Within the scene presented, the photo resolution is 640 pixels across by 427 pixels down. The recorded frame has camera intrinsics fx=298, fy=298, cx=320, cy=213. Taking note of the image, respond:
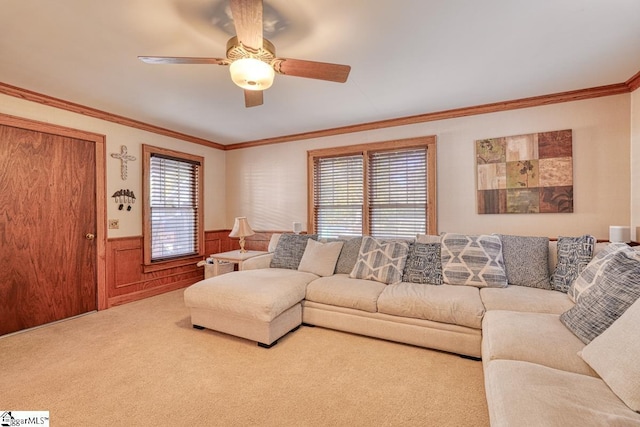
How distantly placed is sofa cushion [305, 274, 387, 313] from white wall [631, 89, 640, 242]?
2.55 metres

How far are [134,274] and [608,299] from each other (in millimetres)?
4807

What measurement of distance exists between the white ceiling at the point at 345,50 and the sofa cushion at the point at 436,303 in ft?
6.49

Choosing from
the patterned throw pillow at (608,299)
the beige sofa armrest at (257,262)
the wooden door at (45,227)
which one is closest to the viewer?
the patterned throw pillow at (608,299)

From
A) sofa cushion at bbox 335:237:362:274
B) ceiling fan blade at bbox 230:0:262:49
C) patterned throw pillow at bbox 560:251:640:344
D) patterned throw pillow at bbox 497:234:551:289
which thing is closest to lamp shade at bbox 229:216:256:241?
sofa cushion at bbox 335:237:362:274

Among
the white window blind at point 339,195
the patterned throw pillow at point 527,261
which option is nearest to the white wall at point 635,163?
the patterned throw pillow at point 527,261

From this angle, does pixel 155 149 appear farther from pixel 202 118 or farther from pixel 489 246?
pixel 489 246

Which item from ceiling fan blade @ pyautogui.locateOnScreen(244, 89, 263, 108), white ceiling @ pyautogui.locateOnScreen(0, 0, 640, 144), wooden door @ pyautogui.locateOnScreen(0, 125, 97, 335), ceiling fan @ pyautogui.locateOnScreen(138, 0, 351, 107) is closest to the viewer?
ceiling fan @ pyautogui.locateOnScreen(138, 0, 351, 107)

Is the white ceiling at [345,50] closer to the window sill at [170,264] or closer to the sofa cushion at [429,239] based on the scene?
the sofa cushion at [429,239]

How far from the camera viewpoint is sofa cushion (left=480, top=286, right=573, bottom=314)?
220 cm

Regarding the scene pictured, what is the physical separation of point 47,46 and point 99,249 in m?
2.34

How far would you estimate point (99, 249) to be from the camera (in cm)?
367

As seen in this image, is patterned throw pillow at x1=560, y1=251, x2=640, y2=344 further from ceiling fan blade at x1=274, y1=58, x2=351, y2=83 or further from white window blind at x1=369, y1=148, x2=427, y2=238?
white window blind at x1=369, y1=148, x2=427, y2=238

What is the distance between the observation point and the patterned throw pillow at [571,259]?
8.03ft

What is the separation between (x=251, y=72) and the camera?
188 centimetres
